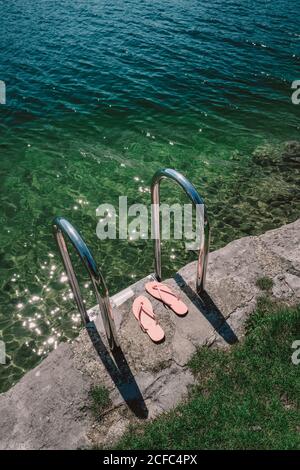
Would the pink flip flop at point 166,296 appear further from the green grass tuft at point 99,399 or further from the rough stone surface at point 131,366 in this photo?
the green grass tuft at point 99,399

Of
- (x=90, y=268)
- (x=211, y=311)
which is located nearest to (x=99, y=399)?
(x=90, y=268)

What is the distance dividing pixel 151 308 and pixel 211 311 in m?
1.14

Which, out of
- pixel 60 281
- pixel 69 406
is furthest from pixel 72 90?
pixel 69 406

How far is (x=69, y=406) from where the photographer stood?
5.96m

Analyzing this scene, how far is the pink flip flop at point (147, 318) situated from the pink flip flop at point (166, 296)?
249mm

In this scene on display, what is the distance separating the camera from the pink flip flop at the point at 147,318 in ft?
22.3

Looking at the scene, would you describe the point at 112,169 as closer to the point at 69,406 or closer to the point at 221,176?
the point at 221,176

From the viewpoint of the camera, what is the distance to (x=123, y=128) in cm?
1628

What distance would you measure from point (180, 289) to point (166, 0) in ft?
104

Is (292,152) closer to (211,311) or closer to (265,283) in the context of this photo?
(265,283)

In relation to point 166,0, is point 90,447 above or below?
below

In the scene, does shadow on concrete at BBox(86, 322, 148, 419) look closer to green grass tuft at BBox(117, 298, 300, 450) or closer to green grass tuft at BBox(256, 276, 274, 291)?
green grass tuft at BBox(117, 298, 300, 450)

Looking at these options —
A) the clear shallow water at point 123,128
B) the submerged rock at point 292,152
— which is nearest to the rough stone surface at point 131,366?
the clear shallow water at point 123,128

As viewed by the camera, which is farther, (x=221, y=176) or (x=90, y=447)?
(x=221, y=176)
